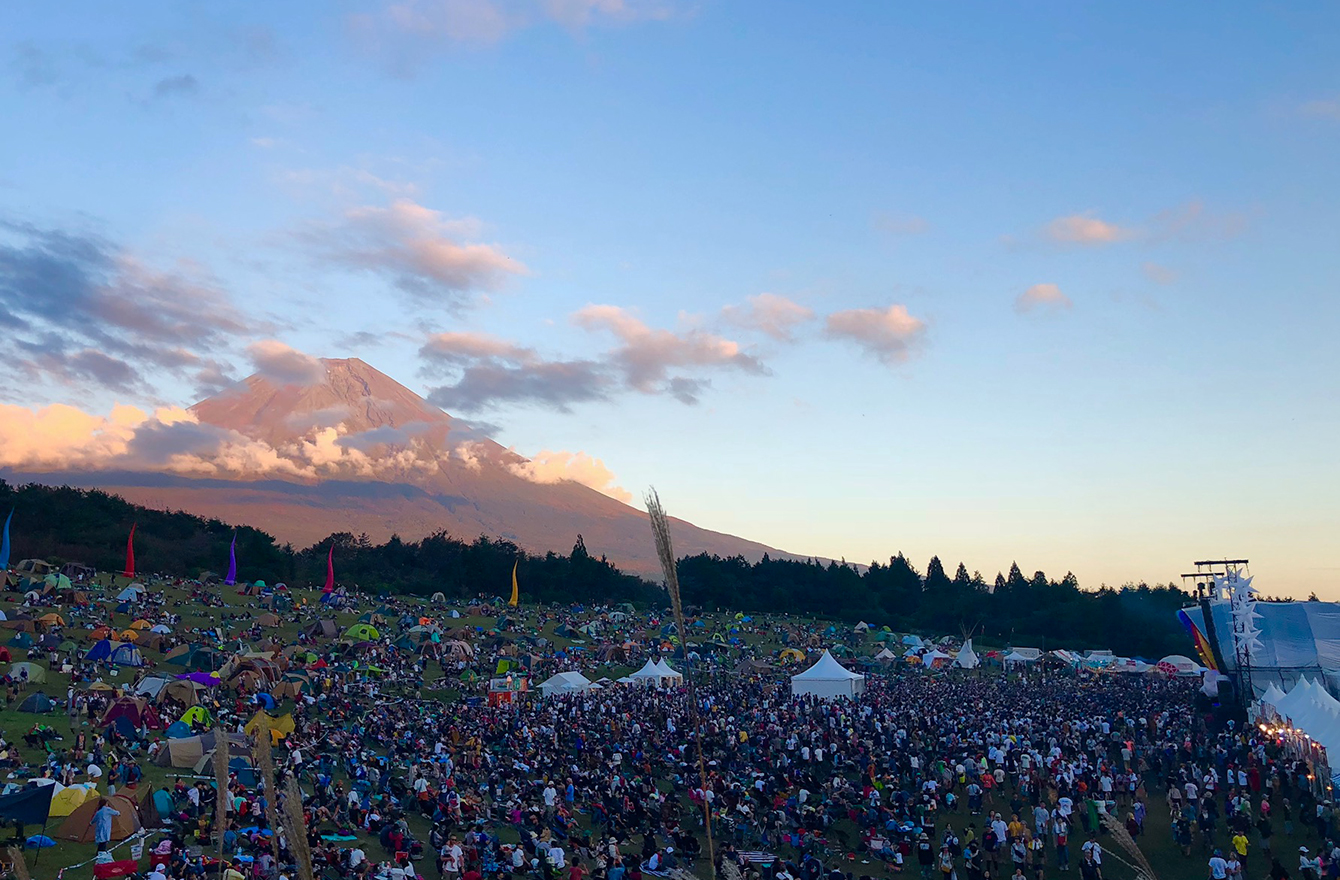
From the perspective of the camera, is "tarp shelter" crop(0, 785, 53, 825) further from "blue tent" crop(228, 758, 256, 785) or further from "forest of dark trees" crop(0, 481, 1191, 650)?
"forest of dark trees" crop(0, 481, 1191, 650)

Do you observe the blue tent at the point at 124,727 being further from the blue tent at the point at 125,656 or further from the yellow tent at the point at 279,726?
the blue tent at the point at 125,656

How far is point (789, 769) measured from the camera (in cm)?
2102

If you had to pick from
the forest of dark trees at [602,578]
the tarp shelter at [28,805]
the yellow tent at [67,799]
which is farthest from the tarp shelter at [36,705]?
the forest of dark trees at [602,578]

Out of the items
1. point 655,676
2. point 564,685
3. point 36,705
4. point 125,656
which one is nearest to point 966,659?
point 655,676

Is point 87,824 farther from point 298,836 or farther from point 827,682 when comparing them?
point 827,682

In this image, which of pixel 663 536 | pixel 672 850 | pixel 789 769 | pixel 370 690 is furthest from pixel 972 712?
pixel 663 536

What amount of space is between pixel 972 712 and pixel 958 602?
156 feet

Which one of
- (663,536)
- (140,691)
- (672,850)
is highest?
(663,536)

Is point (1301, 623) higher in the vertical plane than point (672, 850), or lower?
higher

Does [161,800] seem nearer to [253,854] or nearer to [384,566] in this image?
[253,854]

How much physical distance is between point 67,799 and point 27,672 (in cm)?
1482

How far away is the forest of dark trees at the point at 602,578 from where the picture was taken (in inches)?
2438

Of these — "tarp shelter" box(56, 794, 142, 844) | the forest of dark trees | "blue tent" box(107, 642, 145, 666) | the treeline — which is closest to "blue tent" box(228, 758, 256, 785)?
"tarp shelter" box(56, 794, 142, 844)

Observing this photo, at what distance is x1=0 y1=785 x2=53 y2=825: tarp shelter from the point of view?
1422 centimetres
